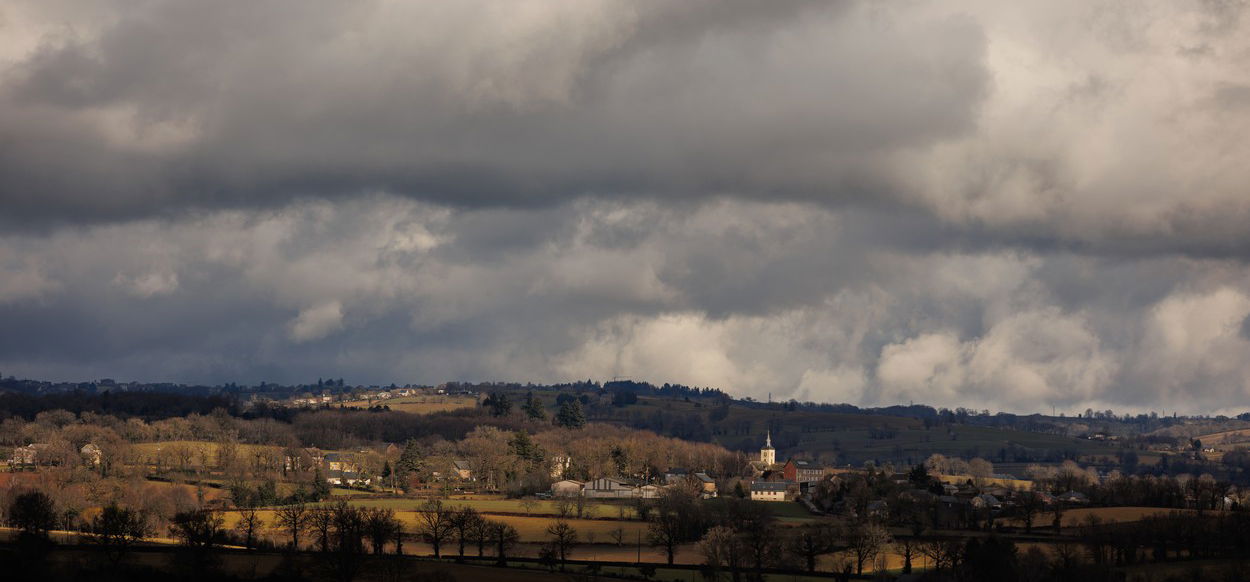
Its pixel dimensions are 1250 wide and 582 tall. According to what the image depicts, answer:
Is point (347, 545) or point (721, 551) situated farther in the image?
point (721, 551)

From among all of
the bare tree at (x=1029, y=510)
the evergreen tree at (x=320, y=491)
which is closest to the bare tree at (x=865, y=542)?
the bare tree at (x=1029, y=510)

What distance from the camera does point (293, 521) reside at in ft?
490

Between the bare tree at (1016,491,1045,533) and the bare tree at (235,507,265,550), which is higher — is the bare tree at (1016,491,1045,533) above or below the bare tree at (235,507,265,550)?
below

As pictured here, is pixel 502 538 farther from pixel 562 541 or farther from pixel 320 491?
pixel 320 491

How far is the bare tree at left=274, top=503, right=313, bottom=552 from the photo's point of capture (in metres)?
144

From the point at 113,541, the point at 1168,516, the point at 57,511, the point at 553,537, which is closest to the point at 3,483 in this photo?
the point at 57,511

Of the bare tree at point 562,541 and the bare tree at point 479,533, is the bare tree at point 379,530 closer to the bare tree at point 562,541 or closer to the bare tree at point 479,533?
the bare tree at point 479,533

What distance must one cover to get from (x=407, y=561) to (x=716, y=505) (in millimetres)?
79504

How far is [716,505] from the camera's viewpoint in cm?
19112

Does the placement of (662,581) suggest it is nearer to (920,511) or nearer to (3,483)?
(920,511)

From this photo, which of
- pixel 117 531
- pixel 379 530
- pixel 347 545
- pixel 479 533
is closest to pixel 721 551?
pixel 479 533

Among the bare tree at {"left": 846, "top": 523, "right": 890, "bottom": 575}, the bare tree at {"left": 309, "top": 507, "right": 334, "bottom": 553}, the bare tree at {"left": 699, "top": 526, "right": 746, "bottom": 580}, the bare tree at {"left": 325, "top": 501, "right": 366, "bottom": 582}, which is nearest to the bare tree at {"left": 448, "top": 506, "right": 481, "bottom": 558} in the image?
the bare tree at {"left": 325, "top": 501, "right": 366, "bottom": 582}

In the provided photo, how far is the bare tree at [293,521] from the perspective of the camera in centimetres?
14377

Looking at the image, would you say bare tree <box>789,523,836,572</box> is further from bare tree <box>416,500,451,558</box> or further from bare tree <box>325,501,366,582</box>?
Answer: bare tree <box>325,501,366,582</box>
